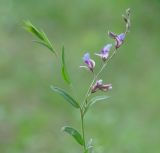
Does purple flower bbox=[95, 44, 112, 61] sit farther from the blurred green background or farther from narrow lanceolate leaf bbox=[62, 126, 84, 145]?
the blurred green background

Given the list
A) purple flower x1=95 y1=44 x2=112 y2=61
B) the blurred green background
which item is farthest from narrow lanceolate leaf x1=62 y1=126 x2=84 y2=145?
the blurred green background

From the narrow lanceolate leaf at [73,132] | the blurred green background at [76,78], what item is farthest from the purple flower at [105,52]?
the blurred green background at [76,78]

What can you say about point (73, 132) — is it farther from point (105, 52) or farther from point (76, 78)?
point (76, 78)

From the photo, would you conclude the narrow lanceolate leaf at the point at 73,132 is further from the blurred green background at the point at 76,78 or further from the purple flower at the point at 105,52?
the blurred green background at the point at 76,78

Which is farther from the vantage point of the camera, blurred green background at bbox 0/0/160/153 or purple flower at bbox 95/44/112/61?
blurred green background at bbox 0/0/160/153

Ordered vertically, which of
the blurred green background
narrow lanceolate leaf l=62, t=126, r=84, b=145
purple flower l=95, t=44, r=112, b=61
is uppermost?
purple flower l=95, t=44, r=112, b=61

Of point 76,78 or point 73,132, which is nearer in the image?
point 73,132

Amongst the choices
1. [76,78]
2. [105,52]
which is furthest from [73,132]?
[76,78]

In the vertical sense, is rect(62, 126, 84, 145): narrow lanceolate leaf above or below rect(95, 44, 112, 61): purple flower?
below

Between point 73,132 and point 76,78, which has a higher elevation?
point 73,132
